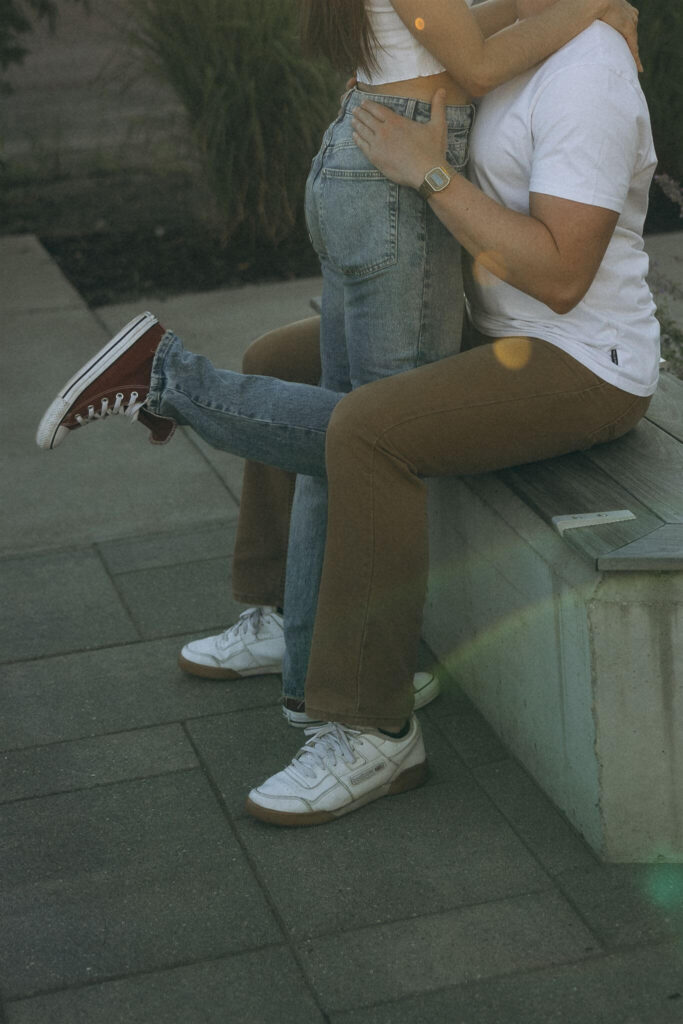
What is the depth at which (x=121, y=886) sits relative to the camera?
261 centimetres

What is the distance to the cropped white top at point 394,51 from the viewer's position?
103 inches

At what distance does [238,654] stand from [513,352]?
1029 millimetres

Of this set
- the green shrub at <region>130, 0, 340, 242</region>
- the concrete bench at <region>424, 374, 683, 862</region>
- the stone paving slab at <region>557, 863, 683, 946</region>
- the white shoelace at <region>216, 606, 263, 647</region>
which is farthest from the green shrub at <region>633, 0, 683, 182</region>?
the stone paving slab at <region>557, 863, 683, 946</region>

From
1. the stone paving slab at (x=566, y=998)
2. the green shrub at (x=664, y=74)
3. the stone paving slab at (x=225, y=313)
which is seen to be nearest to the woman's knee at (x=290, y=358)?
the stone paving slab at (x=566, y=998)

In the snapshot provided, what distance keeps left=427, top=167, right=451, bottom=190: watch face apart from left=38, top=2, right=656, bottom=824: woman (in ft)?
0.05

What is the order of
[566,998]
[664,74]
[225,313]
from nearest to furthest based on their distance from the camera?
[566,998] < [225,313] < [664,74]

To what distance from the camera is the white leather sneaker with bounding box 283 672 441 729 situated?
3.07 meters

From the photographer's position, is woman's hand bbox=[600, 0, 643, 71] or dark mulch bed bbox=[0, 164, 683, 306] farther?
dark mulch bed bbox=[0, 164, 683, 306]

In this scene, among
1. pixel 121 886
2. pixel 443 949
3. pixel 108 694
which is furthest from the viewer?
pixel 108 694

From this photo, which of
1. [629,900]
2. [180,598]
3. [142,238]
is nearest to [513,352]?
[629,900]

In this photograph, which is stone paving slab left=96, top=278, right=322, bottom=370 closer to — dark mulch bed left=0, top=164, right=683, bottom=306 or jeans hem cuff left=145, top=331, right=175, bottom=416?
dark mulch bed left=0, top=164, right=683, bottom=306

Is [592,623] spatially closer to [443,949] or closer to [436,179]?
[443,949]

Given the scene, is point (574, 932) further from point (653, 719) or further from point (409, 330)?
point (409, 330)

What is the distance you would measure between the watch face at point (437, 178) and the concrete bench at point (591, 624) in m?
0.58
